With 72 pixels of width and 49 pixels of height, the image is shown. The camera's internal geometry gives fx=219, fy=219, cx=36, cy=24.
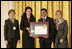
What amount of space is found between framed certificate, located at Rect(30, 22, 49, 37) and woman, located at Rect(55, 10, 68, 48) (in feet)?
0.91

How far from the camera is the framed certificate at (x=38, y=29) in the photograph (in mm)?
4867

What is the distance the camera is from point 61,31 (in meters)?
4.83

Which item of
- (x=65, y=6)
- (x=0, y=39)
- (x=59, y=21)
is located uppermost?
(x=65, y=6)

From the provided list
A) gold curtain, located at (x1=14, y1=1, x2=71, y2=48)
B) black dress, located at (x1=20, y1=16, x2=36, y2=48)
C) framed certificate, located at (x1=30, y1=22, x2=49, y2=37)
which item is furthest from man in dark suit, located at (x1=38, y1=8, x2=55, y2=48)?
gold curtain, located at (x1=14, y1=1, x2=71, y2=48)

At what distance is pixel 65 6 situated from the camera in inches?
237

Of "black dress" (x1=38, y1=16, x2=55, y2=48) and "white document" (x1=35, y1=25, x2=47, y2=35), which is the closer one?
"black dress" (x1=38, y1=16, x2=55, y2=48)

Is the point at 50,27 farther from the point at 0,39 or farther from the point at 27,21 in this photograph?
the point at 0,39

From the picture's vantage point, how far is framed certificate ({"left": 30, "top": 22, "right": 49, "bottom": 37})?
487cm

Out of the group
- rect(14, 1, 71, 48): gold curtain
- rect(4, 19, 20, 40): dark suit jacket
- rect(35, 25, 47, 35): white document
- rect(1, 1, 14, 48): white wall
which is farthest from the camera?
rect(1, 1, 14, 48): white wall

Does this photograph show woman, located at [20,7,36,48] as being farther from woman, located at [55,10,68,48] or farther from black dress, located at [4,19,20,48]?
woman, located at [55,10,68,48]

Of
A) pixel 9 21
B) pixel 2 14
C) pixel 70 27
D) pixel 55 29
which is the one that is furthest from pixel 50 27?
pixel 2 14

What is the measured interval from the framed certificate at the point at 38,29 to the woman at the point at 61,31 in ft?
0.91

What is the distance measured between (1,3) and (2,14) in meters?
0.33

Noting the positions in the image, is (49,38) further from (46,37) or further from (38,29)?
(38,29)
